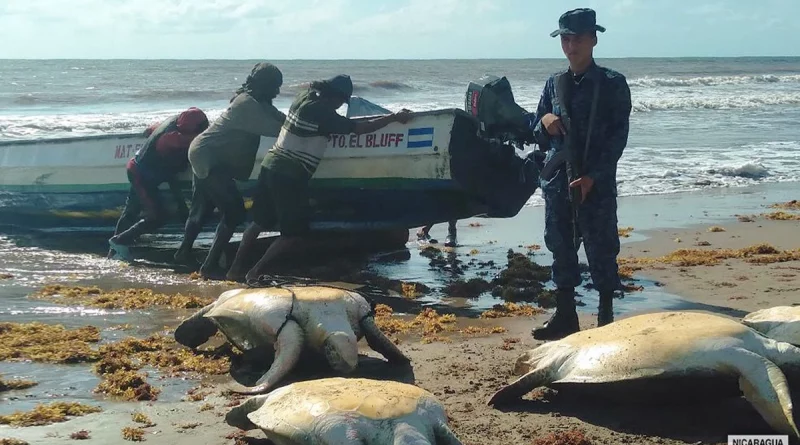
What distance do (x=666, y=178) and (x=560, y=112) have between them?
1015 cm

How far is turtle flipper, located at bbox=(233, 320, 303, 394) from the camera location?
5.18m

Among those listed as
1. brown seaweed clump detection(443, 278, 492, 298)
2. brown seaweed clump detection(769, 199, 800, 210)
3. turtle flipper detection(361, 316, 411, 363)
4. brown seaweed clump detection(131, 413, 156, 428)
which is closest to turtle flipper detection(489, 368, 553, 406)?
turtle flipper detection(361, 316, 411, 363)

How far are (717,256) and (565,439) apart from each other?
573 cm

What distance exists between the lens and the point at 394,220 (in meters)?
9.66

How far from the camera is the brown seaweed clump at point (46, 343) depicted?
5988mm

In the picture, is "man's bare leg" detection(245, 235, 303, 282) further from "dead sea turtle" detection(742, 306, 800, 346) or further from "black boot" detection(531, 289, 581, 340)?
"dead sea turtle" detection(742, 306, 800, 346)

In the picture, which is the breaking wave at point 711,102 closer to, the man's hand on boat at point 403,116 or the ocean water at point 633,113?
the ocean water at point 633,113

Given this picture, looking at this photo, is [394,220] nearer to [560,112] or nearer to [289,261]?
[289,261]

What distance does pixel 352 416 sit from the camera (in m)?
3.82

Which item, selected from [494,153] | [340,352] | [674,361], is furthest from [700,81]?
[674,361]

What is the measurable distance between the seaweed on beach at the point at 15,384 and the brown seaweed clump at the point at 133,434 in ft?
3.46

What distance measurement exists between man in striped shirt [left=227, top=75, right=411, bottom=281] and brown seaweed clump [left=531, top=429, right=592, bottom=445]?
4.81 metres

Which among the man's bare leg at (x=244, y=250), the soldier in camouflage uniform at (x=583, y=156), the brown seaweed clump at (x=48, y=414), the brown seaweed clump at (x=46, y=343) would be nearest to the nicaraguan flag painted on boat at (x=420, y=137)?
the man's bare leg at (x=244, y=250)

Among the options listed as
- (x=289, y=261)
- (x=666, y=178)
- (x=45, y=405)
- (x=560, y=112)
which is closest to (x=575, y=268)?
(x=560, y=112)
